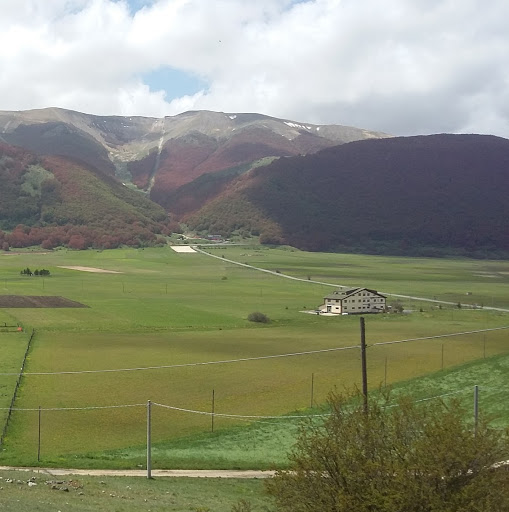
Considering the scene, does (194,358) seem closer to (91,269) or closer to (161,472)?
(161,472)

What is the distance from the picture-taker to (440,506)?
1473 cm

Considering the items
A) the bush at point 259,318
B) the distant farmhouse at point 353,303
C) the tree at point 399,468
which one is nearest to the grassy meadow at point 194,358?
the bush at point 259,318

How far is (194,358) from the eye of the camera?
46250mm

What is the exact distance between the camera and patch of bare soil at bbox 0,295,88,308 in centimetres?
7377

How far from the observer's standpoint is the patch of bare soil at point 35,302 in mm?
73769

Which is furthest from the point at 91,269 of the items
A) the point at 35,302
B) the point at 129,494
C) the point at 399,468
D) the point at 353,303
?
the point at 399,468

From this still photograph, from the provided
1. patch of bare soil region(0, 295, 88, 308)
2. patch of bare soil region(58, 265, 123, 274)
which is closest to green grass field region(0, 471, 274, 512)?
patch of bare soil region(0, 295, 88, 308)

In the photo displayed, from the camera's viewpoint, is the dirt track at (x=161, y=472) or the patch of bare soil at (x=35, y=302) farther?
the patch of bare soil at (x=35, y=302)

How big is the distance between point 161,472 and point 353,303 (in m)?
53.2

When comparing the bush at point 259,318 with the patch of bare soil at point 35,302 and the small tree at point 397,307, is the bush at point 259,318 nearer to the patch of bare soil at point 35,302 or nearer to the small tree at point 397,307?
the small tree at point 397,307

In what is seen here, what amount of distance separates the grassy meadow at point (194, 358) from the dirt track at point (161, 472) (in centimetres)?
59

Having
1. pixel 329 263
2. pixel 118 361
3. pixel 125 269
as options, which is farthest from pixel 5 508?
pixel 329 263

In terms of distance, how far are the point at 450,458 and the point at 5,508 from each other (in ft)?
34.7

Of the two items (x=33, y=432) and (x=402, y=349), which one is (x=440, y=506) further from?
(x=402, y=349)
